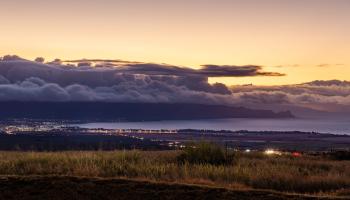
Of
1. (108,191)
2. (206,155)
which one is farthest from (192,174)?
(206,155)

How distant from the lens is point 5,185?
607 inches

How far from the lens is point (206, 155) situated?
22.9 metres

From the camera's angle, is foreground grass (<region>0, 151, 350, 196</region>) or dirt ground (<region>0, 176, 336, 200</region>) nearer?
dirt ground (<region>0, 176, 336, 200</region>)

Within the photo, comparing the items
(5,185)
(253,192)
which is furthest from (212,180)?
(5,185)

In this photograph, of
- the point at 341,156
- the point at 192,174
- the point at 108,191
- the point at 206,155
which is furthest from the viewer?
the point at 341,156

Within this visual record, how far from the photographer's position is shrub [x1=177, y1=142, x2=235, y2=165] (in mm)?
22734

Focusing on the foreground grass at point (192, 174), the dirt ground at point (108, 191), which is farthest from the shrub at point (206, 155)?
the dirt ground at point (108, 191)

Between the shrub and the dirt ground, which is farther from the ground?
the shrub

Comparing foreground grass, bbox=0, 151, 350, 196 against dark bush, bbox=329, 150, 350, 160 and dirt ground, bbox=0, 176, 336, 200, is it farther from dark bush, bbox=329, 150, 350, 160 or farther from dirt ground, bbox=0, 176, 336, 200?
dark bush, bbox=329, 150, 350, 160

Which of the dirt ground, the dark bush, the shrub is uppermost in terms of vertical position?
the shrub

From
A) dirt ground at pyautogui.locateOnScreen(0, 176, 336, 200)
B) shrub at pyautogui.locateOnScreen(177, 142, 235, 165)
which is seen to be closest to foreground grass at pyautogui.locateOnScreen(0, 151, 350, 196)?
dirt ground at pyautogui.locateOnScreen(0, 176, 336, 200)

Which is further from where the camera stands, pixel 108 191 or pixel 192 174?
pixel 192 174

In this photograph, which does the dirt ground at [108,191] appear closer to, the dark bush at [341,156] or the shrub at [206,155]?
the shrub at [206,155]

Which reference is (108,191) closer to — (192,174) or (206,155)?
(192,174)
